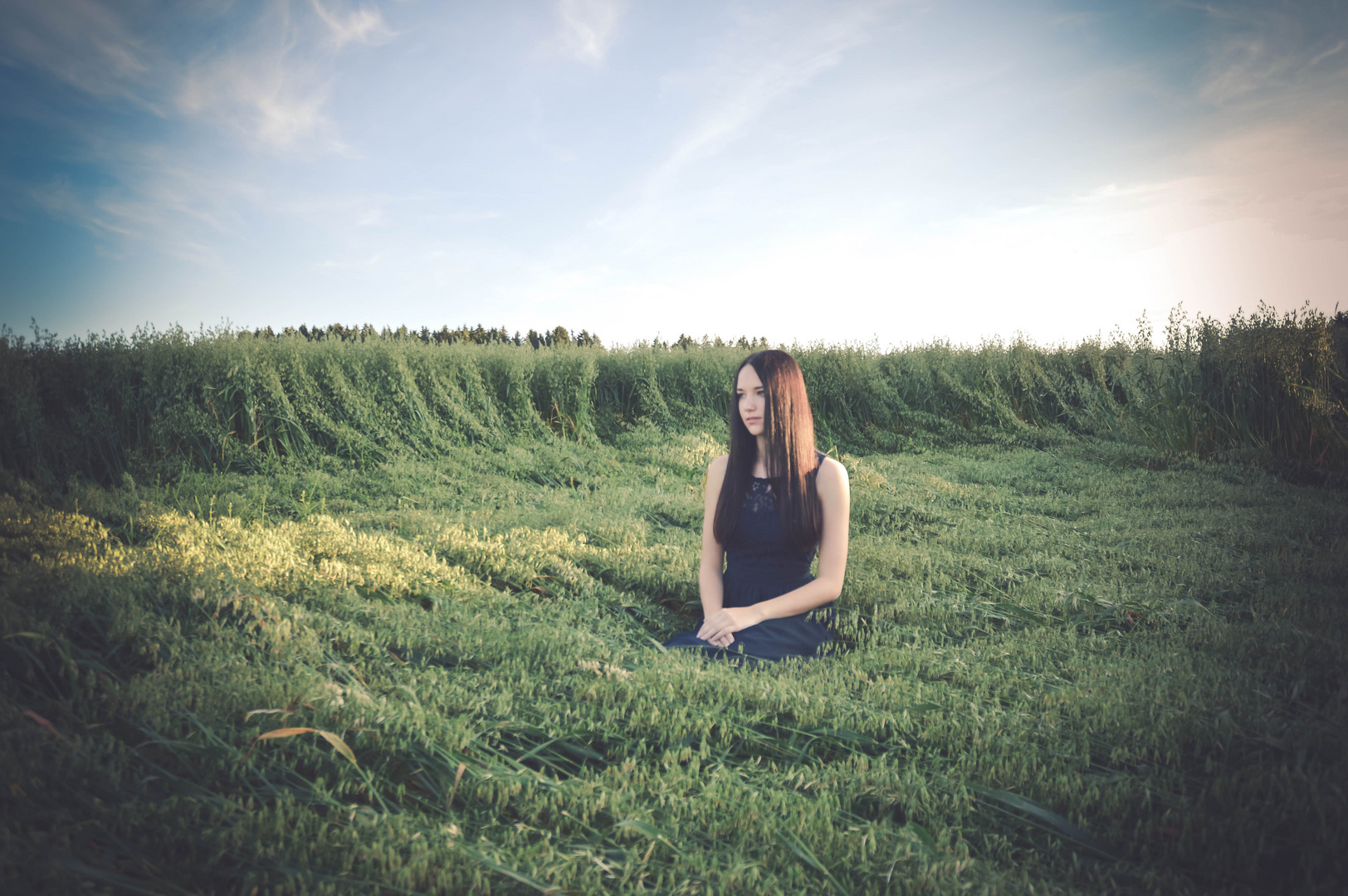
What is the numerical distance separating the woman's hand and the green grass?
0.22m

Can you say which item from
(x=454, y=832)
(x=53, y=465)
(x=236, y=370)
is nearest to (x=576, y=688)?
(x=454, y=832)

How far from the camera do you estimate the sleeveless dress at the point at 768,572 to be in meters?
3.44

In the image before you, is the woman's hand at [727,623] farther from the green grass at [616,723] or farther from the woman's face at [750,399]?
the woman's face at [750,399]

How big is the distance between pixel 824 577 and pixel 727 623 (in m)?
0.55

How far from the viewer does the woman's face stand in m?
3.40

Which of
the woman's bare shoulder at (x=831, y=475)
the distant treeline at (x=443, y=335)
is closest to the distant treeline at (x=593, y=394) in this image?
the distant treeline at (x=443, y=335)

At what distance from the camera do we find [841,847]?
1.88 m

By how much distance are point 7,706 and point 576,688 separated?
176 centimetres

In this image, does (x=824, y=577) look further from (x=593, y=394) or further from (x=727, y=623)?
(x=593, y=394)

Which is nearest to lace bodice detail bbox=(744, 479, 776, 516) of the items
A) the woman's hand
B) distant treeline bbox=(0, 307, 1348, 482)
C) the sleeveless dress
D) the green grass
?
the sleeveless dress

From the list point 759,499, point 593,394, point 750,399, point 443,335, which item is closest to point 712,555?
point 759,499

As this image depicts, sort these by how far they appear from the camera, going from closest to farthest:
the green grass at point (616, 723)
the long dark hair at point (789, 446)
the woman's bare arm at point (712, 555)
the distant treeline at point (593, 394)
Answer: the green grass at point (616, 723)
the long dark hair at point (789, 446)
the woman's bare arm at point (712, 555)
the distant treeline at point (593, 394)

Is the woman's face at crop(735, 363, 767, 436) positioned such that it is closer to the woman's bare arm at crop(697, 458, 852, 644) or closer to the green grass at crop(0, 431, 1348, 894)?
the woman's bare arm at crop(697, 458, 852, 644)

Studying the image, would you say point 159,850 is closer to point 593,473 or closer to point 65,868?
point 65,868
